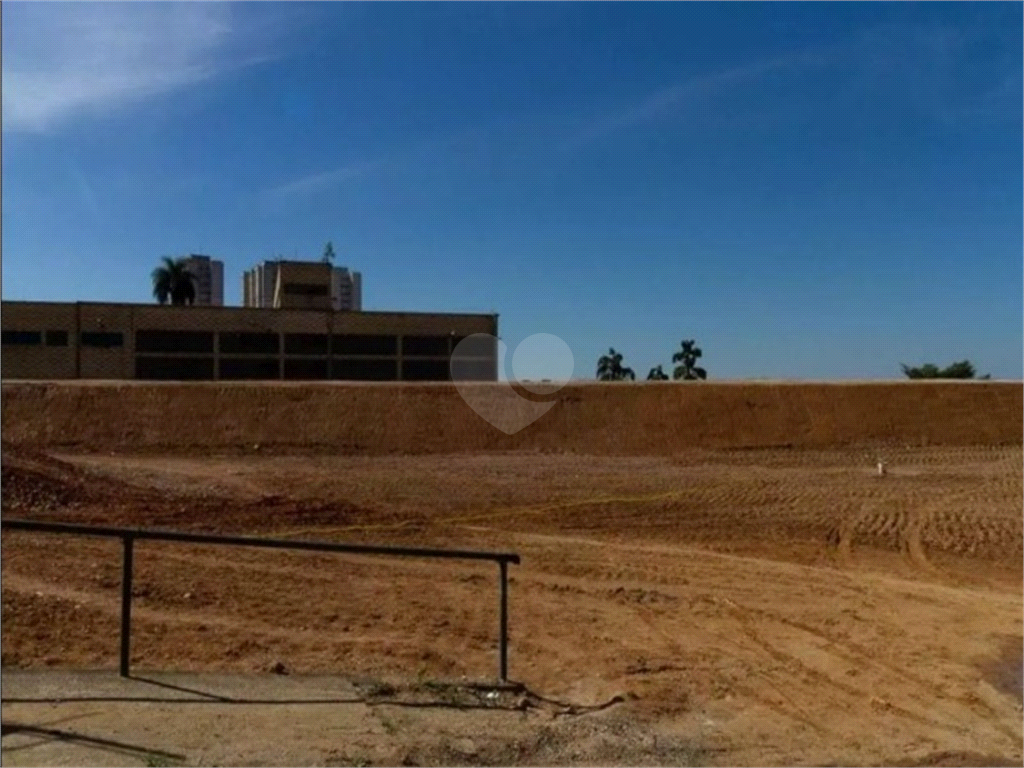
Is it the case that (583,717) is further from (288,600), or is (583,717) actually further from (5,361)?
(5,361)

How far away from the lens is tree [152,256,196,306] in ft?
230

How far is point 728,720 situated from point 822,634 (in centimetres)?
329

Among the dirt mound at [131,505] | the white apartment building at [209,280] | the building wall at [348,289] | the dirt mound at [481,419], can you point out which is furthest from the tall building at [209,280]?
the dirt mound at [131,505]

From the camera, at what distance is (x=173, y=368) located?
59.1 meters

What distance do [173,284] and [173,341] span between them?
12848 mm

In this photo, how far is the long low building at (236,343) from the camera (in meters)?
55.6

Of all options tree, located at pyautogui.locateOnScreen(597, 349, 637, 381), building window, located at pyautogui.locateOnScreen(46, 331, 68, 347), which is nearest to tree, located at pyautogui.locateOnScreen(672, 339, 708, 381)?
tree, located at pyautogui.locateOnScreen(597, 349, 637, 381)

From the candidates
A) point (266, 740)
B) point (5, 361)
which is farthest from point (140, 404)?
point (266, 740)

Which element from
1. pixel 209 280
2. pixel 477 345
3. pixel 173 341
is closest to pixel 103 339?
pixel 173 341

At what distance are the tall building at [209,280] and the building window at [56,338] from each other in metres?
29.2

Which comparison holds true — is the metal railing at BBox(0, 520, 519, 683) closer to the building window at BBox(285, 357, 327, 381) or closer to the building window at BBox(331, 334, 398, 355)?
the building window at BBox(285, 357, 327, 381)

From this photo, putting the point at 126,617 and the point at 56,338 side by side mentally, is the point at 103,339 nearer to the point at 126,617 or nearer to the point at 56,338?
the point at 56,338

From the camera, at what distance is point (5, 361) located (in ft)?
166

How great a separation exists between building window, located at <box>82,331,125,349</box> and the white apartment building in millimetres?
28114
